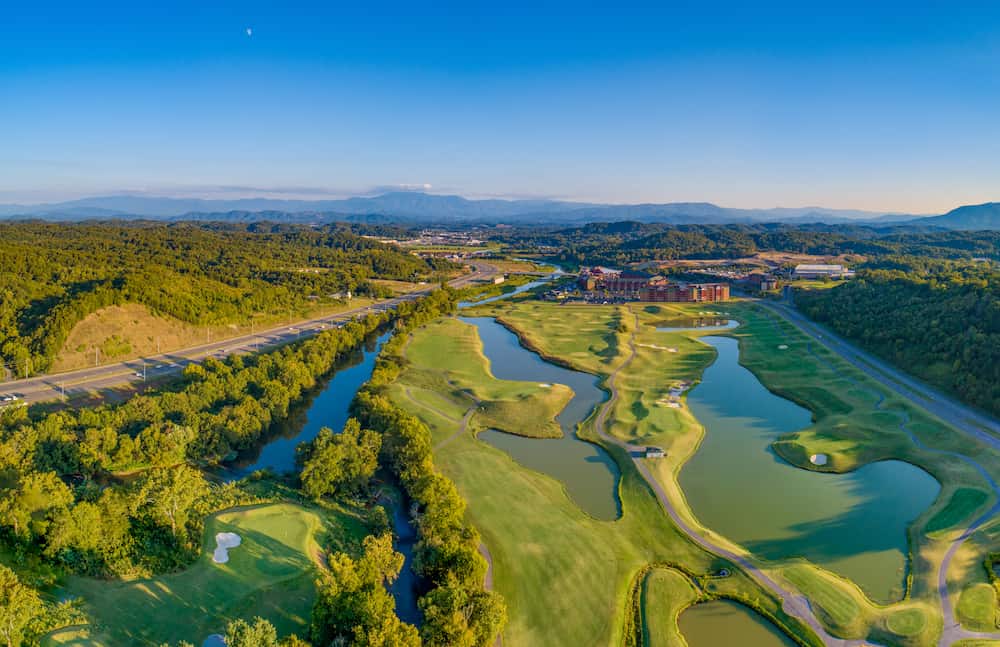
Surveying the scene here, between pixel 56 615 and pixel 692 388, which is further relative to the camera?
pixel 692 388

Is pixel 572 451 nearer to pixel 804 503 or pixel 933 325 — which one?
pixel 804 503

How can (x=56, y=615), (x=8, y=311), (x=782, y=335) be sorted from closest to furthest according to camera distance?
(x=56, y=615) → (x=8, y=311) → (x=782, y=335)

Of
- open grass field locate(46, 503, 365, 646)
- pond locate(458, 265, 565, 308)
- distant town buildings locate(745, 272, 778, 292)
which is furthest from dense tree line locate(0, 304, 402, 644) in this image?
distant town buildings locate(745, 272, 778, 292)

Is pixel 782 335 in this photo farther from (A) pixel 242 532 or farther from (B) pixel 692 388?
(A) pixel 242 532

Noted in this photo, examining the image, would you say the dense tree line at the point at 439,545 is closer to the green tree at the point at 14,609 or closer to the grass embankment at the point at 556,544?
the grass embankment at the point at 556,544

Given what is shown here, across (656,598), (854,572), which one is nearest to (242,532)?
(656,598)

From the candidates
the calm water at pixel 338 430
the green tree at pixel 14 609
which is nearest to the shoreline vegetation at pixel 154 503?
the green tree at pixel 14 609

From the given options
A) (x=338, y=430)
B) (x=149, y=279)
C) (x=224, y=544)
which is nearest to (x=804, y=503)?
(x=224, y=544)

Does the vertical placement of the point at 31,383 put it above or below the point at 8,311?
below
